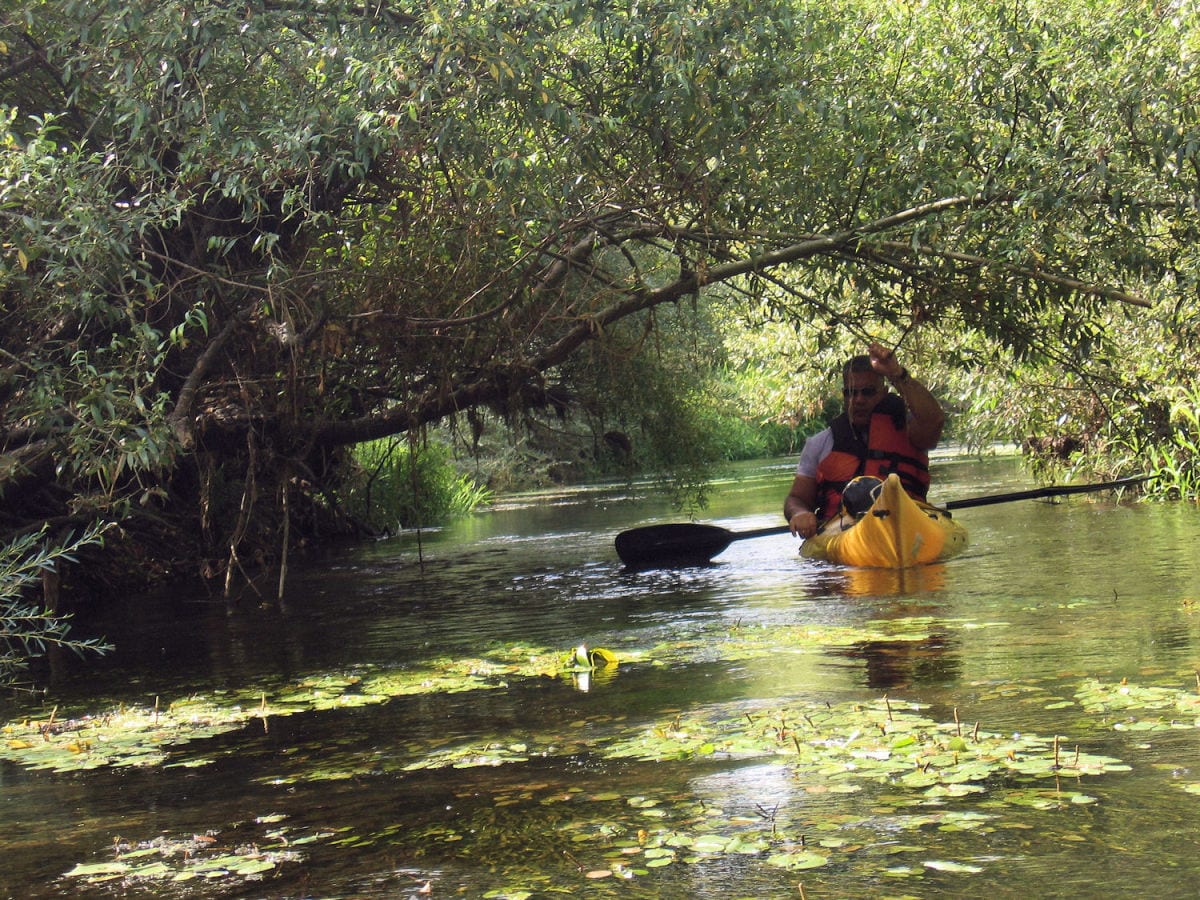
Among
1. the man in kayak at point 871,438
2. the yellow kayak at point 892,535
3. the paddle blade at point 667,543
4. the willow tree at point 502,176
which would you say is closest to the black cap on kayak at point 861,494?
the yellow kayak at point 892,535

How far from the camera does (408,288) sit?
9031 millimetres

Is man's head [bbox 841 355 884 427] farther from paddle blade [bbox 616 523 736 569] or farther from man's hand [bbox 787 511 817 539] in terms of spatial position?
paddle blade [bbox 616 523 736 569]

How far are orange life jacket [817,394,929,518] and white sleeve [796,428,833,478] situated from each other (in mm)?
71

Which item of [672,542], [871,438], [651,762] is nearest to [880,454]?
[871,438]

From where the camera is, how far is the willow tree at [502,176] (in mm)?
7234

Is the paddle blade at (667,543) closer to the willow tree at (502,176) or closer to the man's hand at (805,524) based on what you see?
the man's hand at (805,524)

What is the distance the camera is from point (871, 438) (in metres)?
9.62

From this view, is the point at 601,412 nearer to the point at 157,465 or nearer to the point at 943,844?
the point at 157,465

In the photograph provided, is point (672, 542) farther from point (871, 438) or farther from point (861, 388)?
point (861, 388)

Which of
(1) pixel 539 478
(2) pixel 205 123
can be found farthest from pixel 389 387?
(1) pixel 539 478

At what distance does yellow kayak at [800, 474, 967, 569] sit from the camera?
8.98m

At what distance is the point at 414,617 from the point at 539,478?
61.6ft

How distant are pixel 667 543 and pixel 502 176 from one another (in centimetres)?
467

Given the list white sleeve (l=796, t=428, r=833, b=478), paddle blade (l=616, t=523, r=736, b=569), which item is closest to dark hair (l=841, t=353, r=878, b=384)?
white sleeve (l=796, t=428, r=833, b=478)
